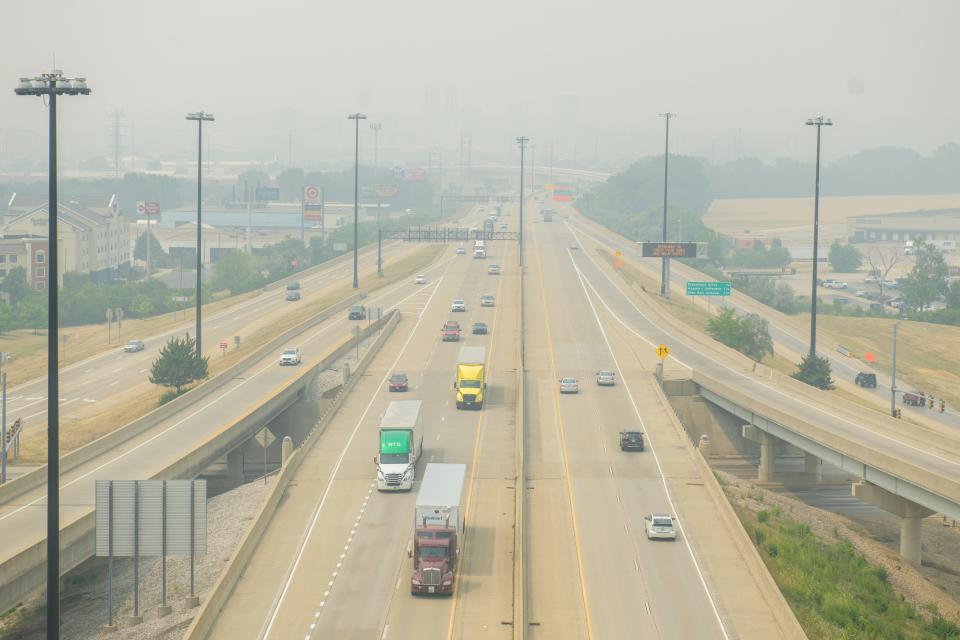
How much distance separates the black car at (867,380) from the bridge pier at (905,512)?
168ft

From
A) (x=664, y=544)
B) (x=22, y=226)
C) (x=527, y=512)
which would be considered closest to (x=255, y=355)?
(x=527, y=512)

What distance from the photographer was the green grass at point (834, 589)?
44562 millimetres

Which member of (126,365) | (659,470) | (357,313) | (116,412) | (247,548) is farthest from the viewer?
(357,313)

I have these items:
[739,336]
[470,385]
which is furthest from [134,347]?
[739,336]

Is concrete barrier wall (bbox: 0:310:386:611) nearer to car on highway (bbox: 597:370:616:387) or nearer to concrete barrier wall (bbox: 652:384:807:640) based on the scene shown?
car on highway (bbox: 597:370:616:387)

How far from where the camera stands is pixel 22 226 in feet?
618

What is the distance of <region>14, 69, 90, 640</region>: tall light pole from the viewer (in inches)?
1126

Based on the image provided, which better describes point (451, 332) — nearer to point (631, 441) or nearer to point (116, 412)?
point (116, 412)

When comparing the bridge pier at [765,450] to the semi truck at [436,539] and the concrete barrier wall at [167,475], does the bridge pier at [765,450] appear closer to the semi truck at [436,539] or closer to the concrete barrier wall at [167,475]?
the concrete barrier wall at [167,475]

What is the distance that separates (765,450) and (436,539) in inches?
1428

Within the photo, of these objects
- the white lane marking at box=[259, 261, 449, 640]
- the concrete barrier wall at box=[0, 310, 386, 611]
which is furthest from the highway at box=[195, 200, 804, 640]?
the concrete barrier wall at box=[0, 310, 386, 611]

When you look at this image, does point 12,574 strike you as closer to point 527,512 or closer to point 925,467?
point 527,512

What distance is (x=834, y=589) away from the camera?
48.6 m

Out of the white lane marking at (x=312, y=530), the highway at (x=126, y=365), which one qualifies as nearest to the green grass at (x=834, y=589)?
the white lane marking at (x=312, y=530)
